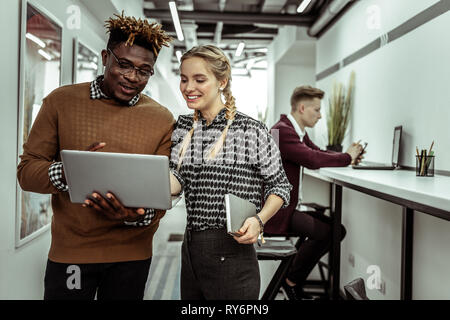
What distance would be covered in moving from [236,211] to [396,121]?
2.10 metres

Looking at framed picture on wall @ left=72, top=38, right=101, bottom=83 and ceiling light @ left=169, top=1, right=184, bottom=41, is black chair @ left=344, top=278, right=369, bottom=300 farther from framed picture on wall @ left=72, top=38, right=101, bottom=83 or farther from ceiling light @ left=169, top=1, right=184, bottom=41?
ceiling light @ left=169, top=1, right=184, bottom=41

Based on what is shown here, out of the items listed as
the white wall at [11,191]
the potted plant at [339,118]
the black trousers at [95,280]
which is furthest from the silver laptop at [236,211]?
the potted plant at [339,118]

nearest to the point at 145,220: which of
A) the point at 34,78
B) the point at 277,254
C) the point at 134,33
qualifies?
the point at 134,33

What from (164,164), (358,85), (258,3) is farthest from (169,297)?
(258,3)

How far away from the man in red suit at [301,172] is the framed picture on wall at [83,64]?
1221 millimetres

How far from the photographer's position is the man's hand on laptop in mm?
1078

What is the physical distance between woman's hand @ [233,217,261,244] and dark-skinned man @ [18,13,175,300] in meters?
0.30

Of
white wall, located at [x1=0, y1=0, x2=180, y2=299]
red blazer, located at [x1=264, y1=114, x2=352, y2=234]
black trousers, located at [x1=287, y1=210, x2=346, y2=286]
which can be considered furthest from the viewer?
black trousers, located at [x1=287, y1=210, x2=346, y2=286]

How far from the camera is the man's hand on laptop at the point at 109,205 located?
108cm

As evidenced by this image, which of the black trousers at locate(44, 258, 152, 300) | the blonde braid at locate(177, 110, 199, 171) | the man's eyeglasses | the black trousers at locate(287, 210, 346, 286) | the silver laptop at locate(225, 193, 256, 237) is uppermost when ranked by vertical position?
the man's eyeglasses

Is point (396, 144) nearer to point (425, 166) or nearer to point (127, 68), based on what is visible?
point (425, 166)

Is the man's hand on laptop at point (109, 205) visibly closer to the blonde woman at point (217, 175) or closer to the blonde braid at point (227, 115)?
the blonde woman at point (217, 175)

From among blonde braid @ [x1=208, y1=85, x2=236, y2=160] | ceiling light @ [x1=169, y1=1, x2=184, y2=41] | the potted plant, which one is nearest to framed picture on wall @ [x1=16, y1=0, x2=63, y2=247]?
blonde braid @ [x1=208, y1=85, x2=236, y2=160]

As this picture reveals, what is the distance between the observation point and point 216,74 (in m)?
1.25
